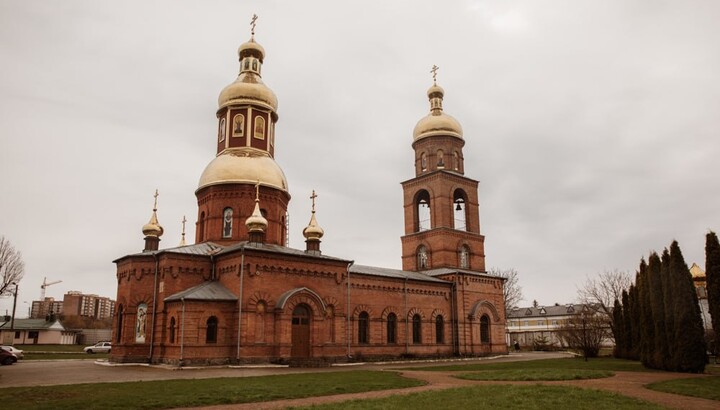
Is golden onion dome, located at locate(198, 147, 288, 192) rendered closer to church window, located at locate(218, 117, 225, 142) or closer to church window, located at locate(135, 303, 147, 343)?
church window, located at locate(218, 117, 225, 142)

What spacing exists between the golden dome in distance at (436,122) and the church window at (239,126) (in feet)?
45.7

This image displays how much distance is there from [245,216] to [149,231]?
5.18 metres

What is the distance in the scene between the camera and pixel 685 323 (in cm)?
2158

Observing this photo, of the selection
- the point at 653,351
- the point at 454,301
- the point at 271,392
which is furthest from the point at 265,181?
the point at 653,351

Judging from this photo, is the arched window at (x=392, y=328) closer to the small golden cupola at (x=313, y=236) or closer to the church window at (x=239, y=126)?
the small golden cupola at (x=313, y=236)

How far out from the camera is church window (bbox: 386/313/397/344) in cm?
3262

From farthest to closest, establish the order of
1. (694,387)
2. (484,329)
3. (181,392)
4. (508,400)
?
(484,329) < (694,387) < (181,392) < (508,400)

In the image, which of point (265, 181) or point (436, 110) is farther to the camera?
point (436, 110)

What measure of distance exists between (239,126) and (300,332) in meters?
13.2

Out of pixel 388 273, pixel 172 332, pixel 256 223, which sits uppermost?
pixel 256 223

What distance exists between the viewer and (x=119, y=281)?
28125 millimetres

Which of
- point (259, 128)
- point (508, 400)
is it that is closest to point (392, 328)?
point (259, 128)

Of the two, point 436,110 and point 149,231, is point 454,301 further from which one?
point 149,231

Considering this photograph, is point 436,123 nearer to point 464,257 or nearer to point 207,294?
point 464,257
